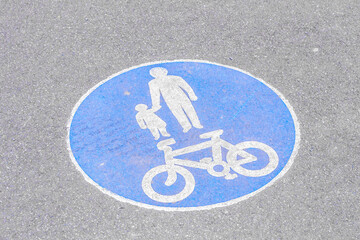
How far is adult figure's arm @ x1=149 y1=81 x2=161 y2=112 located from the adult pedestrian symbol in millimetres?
11

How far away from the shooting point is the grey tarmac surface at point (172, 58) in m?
4.01

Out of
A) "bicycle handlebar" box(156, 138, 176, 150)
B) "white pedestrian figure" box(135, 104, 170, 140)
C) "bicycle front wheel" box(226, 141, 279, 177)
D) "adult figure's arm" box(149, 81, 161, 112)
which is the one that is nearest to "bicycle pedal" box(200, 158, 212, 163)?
"bicycle front wheel" box(226, 141, 279, 177)

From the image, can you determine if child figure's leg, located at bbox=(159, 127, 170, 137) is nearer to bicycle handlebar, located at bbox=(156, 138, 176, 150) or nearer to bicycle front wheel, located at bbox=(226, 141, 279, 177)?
bicycle handlebar, located at bbox=(156, 138, 176, 150)

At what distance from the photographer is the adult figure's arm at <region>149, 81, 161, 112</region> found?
496cm

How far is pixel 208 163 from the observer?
14.6ft

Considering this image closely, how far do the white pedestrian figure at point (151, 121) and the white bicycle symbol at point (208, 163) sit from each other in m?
0.14

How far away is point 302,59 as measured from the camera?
5.53 meters

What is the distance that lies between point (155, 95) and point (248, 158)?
4.22 ft

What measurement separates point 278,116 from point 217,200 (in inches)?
49.4

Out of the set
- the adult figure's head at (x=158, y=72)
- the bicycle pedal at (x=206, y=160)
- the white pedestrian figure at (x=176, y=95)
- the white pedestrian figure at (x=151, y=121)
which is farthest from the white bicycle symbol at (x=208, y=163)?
the adult figure's head at (x=158, y=72)

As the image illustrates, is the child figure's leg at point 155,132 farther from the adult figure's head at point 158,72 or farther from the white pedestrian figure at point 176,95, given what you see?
the adult figure's head at point 158,72

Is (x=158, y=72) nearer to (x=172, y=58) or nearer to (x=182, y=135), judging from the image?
(x=172, y=58)

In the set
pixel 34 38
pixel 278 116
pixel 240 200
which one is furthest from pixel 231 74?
pixel 34 38

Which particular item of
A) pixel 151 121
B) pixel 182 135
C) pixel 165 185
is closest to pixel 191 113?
pixel 182 135
